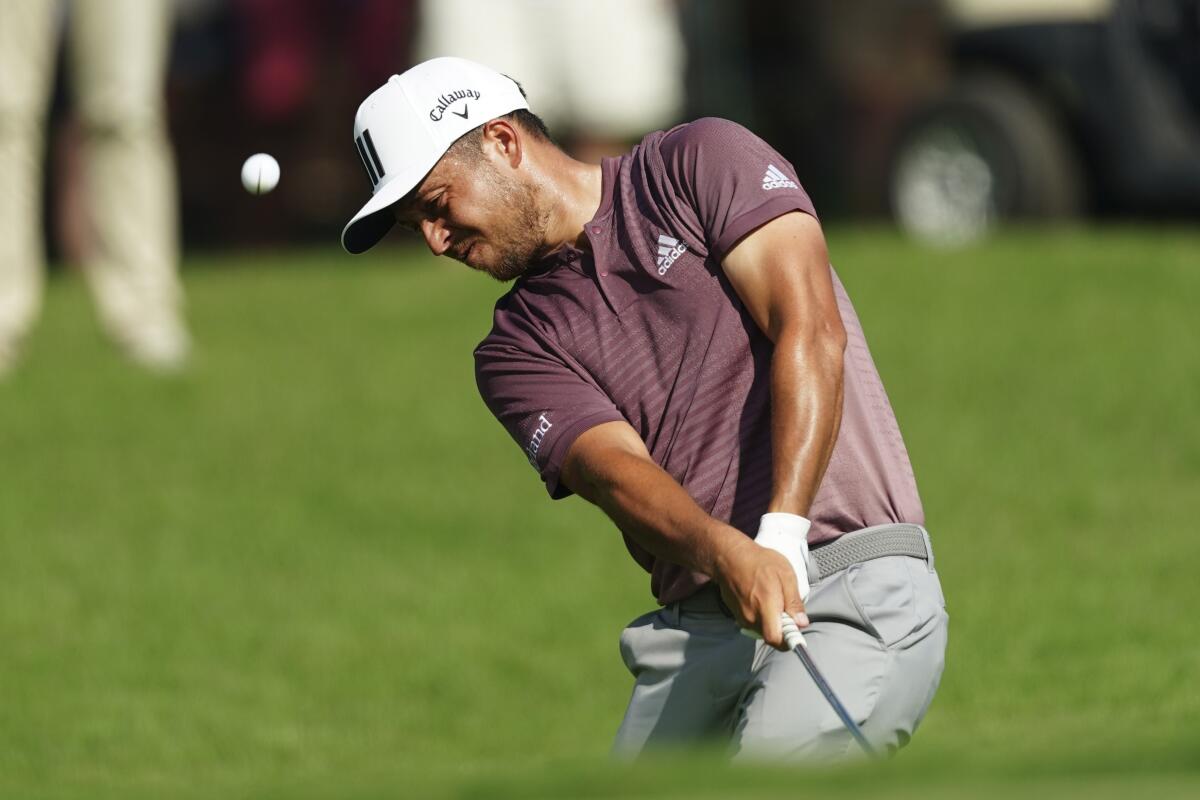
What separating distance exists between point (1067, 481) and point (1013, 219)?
137 inches

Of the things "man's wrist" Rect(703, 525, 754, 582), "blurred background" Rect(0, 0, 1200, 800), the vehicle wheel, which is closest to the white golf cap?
"man's wrist" Rect(703, 525, 754, 582)

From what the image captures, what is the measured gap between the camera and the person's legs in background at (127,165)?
11.6 metres

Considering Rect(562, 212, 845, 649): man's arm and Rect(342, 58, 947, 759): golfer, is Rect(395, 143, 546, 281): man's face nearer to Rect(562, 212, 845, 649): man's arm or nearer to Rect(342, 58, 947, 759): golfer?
Rect(342, 58, 947, 759): golfer

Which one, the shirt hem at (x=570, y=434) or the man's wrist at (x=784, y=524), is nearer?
the man's wrist at (x=784, y=524)

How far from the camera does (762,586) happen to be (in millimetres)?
4652

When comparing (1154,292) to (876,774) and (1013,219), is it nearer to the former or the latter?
(1013,219)

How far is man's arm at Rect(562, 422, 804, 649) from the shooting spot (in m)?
4.67

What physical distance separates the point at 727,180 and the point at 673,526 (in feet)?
2.47

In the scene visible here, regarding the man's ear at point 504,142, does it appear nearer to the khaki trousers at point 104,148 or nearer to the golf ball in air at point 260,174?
the golf ball in air at point 260,174

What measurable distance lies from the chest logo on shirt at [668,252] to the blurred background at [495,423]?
1088 millimetres

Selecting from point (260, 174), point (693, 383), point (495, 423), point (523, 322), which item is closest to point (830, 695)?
point (693, 383)

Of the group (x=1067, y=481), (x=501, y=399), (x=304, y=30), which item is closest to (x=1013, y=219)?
(x=1067, y=481)

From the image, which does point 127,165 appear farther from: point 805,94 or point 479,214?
point 805,94

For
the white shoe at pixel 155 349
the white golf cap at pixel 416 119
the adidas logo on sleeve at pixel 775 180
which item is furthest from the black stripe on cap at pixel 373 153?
the white shoe at pixel 155 349
